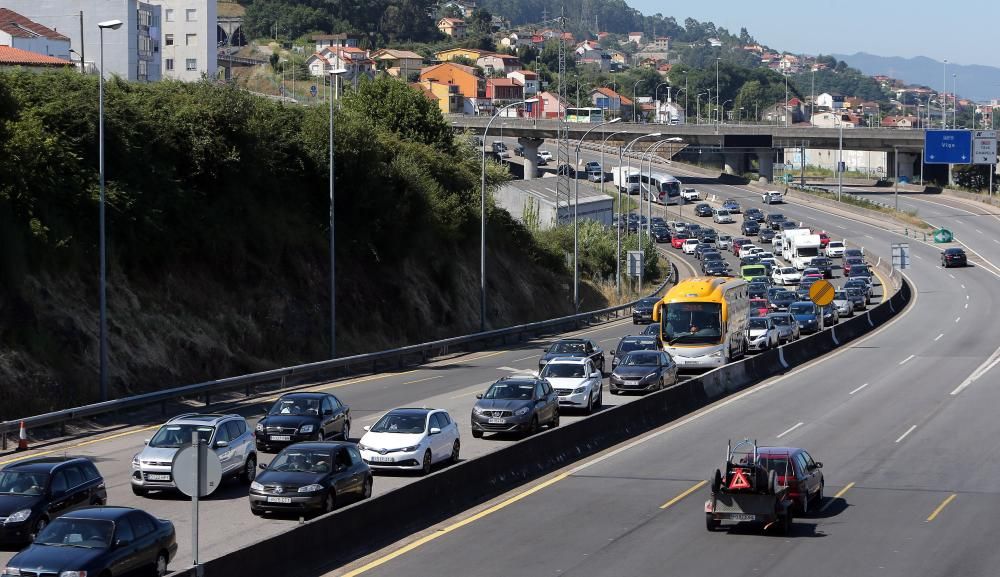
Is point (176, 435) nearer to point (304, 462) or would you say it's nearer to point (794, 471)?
point (304, 462)

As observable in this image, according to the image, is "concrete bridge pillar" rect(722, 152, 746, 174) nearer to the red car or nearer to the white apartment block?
the white apartment block

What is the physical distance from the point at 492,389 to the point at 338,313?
2446cm

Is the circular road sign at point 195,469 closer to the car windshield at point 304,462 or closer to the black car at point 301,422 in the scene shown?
the car windshield at point 304,462

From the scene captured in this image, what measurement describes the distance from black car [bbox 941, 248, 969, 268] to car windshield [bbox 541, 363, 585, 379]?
67.0 metres

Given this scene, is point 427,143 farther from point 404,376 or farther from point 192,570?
point 192,570

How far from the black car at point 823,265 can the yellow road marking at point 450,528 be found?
65352 millimetres

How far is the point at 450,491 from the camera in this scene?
24047 millimetres

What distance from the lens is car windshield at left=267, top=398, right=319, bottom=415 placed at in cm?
3009

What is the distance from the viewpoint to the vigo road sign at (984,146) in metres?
117

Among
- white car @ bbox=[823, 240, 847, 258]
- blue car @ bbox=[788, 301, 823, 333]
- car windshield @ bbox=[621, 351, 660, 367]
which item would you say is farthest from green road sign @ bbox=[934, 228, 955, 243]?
car windshield @ bbox=[621, 351, 660, 367]

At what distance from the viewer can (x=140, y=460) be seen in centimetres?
2416

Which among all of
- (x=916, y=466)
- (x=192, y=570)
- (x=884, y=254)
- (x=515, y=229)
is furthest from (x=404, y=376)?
A: (x=884, y=254)

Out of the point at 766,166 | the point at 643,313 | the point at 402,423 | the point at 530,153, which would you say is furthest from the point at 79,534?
the point at 766,166

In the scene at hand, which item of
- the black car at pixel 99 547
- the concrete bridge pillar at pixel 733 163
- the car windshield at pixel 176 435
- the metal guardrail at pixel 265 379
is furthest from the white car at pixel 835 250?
the black car at pixel 99 547
